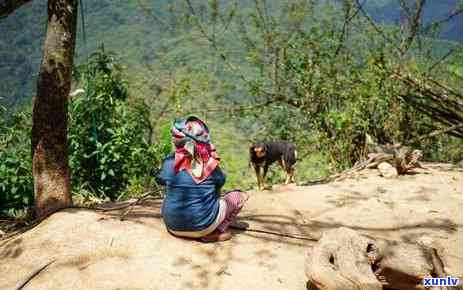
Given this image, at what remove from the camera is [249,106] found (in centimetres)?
1064

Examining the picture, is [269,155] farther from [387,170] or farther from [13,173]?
[13,173]

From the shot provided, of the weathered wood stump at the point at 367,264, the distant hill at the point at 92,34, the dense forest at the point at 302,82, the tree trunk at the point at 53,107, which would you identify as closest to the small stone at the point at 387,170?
the dense forest at the point at 302,82

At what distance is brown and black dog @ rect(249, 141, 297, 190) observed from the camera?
6.17 m

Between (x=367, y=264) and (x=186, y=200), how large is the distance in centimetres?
153

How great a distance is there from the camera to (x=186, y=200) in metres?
3.73

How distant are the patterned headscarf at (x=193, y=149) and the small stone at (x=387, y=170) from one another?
154 inches

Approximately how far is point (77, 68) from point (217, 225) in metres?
4.08

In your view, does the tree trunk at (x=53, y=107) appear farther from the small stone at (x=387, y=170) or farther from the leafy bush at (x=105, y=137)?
the small stone at (x=387, y=170)

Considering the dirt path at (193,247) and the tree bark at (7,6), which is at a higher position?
the tree bark at (7,6)

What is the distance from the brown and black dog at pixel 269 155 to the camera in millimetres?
6168

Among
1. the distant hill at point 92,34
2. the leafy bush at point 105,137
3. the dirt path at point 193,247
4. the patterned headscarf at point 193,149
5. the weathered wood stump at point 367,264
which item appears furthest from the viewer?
the distant hill at point 92,34

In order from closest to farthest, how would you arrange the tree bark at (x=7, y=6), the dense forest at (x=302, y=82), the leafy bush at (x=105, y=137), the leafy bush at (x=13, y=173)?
the tree bark at (x=7, y=6)
the leafy bush at (x=13, y=173)
the leafy bush at (x=105, y=137)
the dense forest at (x=302, y=82)

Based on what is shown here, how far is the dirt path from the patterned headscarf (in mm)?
630

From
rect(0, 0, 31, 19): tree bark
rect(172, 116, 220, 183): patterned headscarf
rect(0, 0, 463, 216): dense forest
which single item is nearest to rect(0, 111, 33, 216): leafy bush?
rect(0, 0, 463, 216): dense forest
